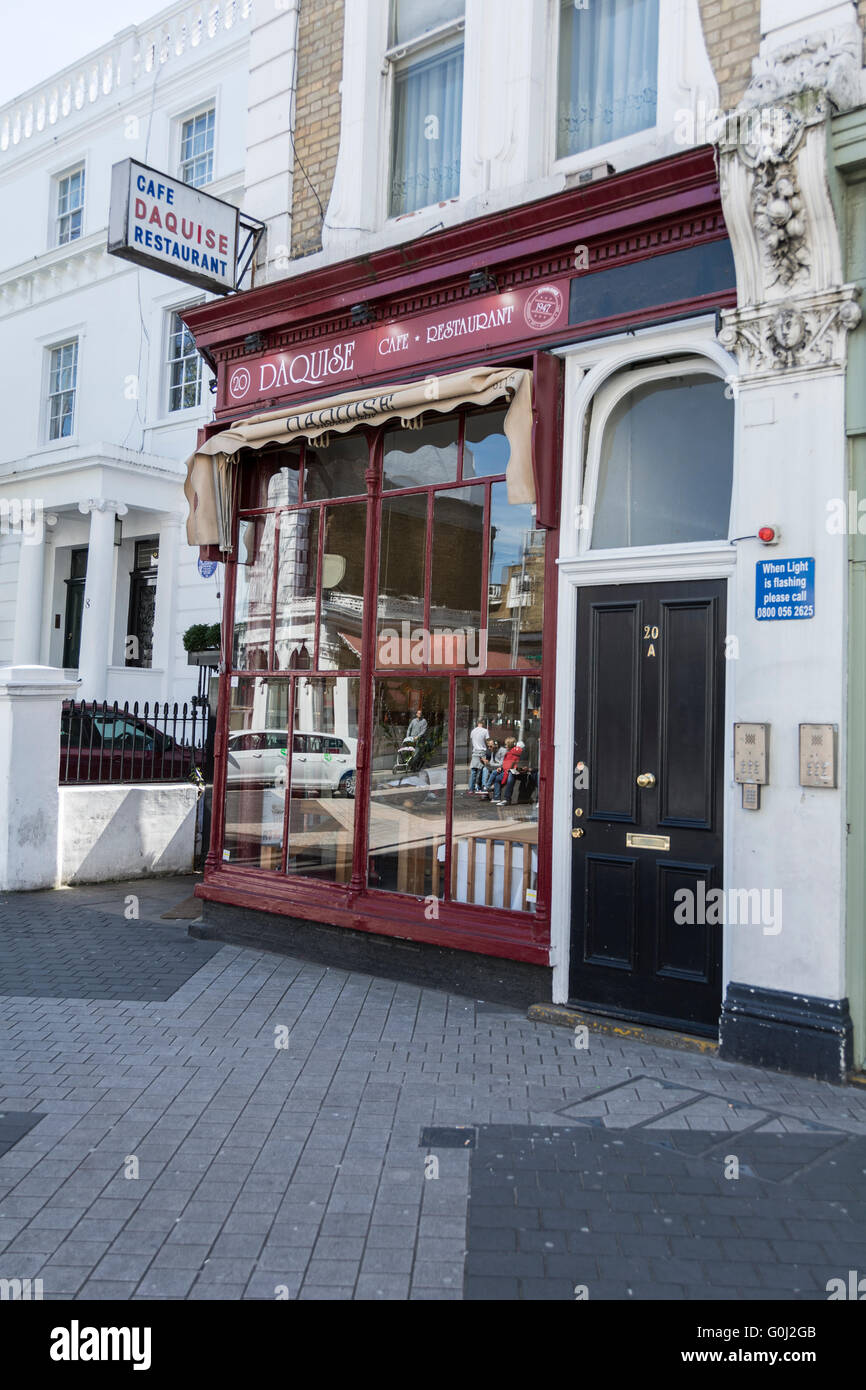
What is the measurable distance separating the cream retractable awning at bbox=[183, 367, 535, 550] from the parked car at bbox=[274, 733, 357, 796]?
183cm

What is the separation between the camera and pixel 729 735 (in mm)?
5746

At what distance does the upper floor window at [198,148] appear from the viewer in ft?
55.9

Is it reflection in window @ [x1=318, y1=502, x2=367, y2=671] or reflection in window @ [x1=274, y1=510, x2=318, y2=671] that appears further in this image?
reflection in window @ [x1=274, y1=510, x2=318, y2=671]

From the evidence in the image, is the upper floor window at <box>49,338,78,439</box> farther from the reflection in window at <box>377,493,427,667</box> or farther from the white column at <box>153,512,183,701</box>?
the reflection in window at <box>377,493,427,667</box>

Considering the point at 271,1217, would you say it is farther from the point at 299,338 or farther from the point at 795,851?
the point at 299,338

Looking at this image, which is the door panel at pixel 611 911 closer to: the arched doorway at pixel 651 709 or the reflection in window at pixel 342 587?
the arched doorway at pixel 651 709

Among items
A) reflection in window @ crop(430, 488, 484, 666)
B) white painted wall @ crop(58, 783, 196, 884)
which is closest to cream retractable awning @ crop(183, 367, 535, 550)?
reflection in window @ crop(430, 488, 484, 666)

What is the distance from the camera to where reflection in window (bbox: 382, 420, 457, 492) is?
7.39m

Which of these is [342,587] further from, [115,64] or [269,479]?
[115,64]

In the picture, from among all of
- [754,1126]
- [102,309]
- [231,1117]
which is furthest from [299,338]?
[102,309]

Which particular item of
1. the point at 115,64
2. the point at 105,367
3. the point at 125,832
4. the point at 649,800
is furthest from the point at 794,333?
the point at 115,64

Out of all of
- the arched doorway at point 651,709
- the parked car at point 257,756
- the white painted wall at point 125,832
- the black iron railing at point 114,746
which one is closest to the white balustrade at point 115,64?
the black iron railing at point 114,746

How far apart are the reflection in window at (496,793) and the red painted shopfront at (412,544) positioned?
2cm

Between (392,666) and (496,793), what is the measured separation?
4.32 feet
